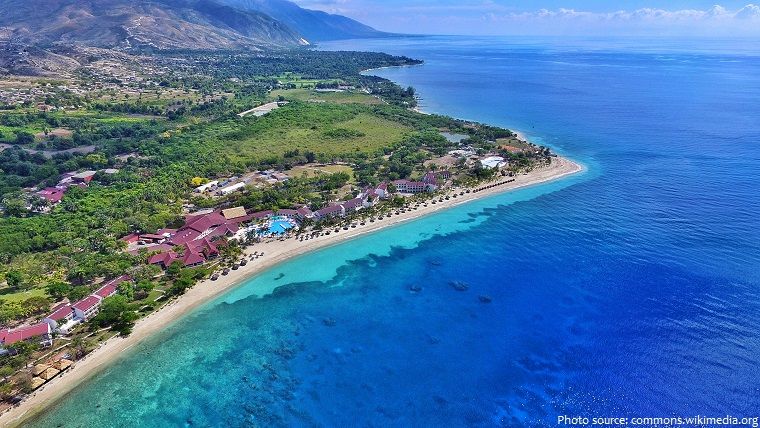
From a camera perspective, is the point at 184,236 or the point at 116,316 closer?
the point at 116,316

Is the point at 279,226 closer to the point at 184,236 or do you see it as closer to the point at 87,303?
the point at 184,236

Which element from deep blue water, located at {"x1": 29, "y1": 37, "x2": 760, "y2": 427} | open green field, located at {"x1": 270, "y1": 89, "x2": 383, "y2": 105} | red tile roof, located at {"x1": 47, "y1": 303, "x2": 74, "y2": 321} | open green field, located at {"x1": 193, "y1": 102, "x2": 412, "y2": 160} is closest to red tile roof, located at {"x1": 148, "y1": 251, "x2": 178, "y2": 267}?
deep blue water, located at {"x1": 29, "y1": 37, "x2": 760, "y2": 427}

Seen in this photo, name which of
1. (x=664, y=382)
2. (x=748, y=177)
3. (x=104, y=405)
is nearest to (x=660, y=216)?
(x=748, y=177)

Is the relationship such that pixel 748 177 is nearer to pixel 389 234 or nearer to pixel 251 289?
pixel 389 234

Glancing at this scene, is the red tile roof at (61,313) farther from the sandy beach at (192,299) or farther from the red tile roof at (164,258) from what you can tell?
the red tile roof at (164,258)

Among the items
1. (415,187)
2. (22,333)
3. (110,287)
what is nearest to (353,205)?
(415,187)
